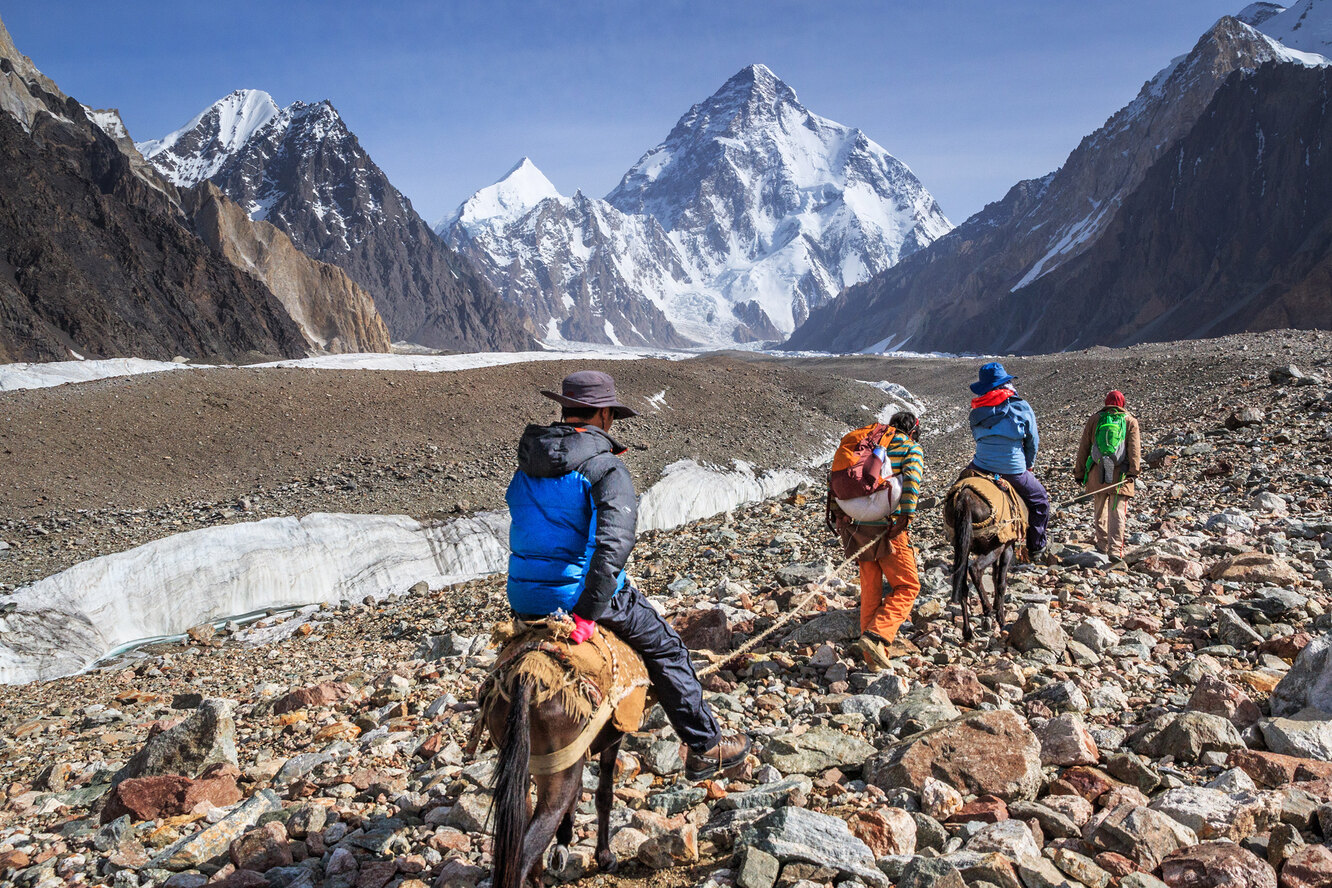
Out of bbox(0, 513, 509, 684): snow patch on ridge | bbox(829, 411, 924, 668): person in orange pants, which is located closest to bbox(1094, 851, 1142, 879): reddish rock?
bbox(829, 411, 924, 668): person in orange pants

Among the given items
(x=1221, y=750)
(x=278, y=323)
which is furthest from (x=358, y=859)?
(x=278, y=323)

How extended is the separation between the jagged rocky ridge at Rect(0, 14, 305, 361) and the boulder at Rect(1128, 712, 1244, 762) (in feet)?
156

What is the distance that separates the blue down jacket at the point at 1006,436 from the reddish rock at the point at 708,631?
2.62 m

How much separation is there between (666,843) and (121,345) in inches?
2096

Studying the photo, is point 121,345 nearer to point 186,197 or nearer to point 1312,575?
point 186,197

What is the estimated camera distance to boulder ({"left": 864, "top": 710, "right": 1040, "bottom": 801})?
3.62 m

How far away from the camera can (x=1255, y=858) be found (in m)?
2.68

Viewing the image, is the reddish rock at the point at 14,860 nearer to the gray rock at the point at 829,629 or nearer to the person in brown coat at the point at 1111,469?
the gray rock at the point at 829,629

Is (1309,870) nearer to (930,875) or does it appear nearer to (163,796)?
(930,875)

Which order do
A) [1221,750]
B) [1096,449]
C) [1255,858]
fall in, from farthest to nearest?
[1096,449], [1221,750], [1255,858]

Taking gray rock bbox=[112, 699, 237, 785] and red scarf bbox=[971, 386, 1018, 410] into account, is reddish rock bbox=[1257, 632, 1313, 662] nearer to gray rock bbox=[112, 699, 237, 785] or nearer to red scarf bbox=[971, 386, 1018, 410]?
red scarf bbox=[971, 386, 1018, 410]

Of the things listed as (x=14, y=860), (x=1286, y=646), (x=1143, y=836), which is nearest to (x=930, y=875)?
(x=1143, y=836)

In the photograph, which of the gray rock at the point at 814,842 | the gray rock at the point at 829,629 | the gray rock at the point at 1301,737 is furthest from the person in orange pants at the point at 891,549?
the gray rock at the point at 814,842

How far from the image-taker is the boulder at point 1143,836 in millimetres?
2910
